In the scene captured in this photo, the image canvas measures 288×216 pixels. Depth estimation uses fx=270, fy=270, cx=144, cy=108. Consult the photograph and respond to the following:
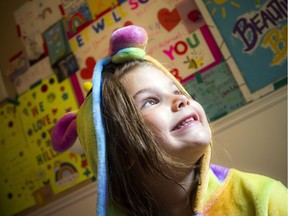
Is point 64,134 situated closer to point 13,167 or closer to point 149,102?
point 149,102

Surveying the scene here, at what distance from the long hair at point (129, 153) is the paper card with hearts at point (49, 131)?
71 centimetres

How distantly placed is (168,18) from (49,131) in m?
0.80

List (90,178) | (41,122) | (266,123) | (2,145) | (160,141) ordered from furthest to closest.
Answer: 1. (2,145)
2. (41,122)
3. (90,178)
4. (266,123)
5. (160,141)

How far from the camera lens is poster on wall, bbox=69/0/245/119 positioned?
1062mm

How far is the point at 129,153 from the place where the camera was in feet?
1.87

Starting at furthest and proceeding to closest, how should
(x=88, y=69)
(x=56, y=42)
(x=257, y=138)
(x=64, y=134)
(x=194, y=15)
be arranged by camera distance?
(x=56, y=42), (x=88, y=69), (x=194, y=15), (x=257, y=138), (x=64, y=134)

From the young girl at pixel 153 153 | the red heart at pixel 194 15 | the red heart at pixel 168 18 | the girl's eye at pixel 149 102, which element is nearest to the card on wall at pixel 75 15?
the red heart at pixel 168 18

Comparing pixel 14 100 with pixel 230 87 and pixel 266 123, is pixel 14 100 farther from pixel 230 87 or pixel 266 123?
pixel 266 123

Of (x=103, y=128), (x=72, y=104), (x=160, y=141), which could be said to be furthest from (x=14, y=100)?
(x=160, y=141)

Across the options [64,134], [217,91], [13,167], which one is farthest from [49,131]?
[217,91]

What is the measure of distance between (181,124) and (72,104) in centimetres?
90

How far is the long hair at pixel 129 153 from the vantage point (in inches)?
21.2

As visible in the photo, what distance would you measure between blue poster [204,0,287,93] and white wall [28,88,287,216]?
0.08 meters

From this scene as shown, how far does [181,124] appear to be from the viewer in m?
0.53
